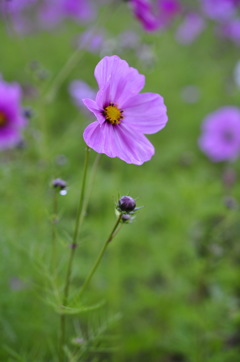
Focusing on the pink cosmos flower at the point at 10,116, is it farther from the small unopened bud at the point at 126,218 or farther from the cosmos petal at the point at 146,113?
the small unopened bud at the point at 126,218

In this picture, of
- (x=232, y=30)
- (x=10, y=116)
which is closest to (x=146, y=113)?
(x=10, y=116)

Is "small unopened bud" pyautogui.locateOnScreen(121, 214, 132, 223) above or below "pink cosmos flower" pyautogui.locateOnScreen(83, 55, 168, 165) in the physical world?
below

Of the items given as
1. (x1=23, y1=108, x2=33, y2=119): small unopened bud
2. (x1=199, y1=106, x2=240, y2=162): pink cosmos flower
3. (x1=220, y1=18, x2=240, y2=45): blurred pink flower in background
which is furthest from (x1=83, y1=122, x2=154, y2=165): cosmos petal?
(x1=220, y1=18, x2=240, y2=45): blurred pink flower in background

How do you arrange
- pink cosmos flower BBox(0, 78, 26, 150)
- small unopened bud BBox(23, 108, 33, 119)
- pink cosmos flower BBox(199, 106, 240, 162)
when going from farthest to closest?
pink cosmos flower BBox(199, 106, 240, 162), pink cosmos flower BBox(0, 78, 26, 150), small unopened bud BBox(23, 108, 33, 119)

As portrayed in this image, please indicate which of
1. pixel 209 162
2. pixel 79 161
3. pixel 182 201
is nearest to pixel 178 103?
pixel 209 162

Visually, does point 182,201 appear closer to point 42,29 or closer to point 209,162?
point 209,162

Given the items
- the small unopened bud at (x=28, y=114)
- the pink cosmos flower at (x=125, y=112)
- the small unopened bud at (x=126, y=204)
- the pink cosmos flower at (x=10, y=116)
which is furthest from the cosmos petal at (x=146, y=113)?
the pink cosmos flower at (x=10, y=116)

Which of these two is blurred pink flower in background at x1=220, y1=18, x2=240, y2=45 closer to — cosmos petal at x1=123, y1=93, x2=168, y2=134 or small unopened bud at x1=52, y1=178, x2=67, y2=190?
cosmos petal at x1=123, y1=93, x2=168, y2=134
